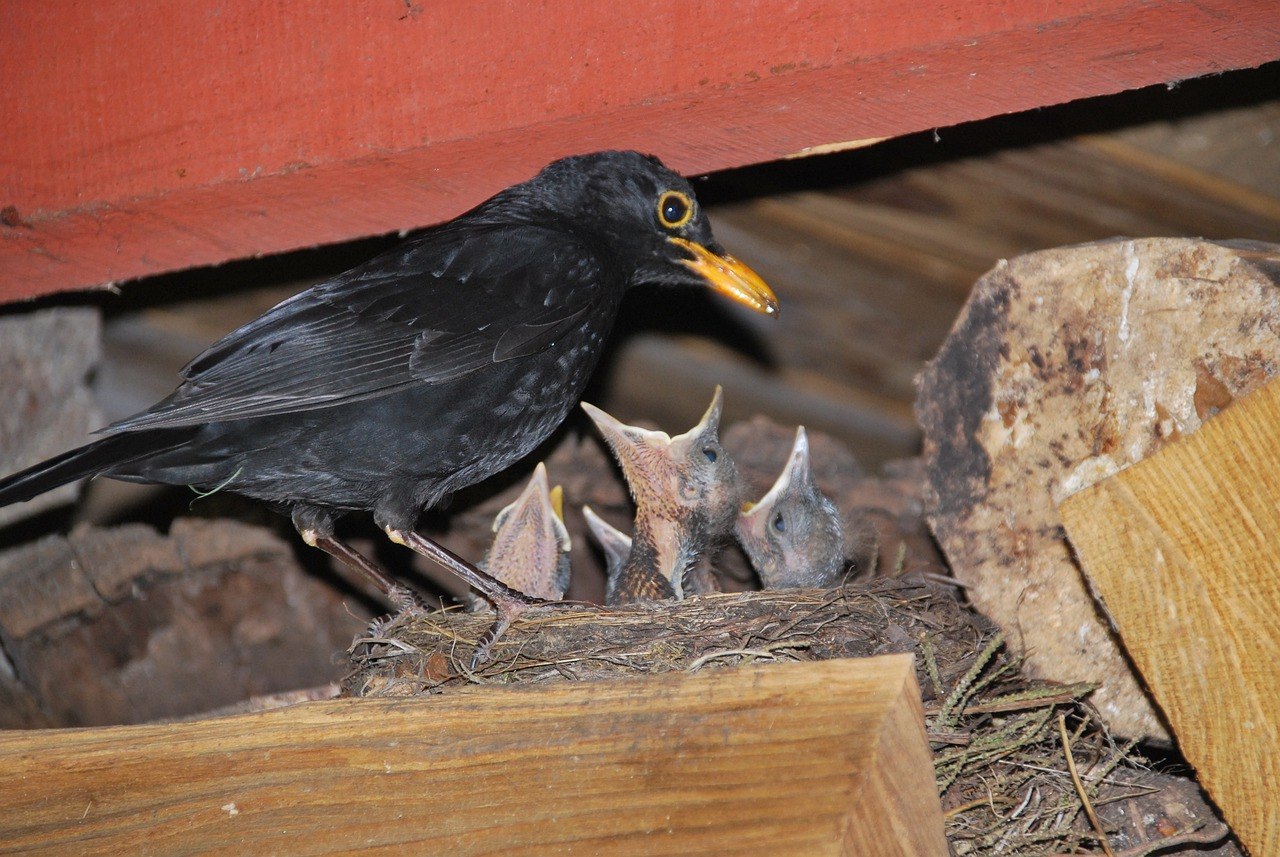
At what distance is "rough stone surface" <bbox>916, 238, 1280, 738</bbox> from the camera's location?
2.65 m

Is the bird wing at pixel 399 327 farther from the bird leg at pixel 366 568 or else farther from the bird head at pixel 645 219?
the bird leg at pixel 366 568

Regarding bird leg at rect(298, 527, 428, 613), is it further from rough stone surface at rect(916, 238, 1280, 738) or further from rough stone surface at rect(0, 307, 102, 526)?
rough stone surface at rect(916, 238, 1280, 738)

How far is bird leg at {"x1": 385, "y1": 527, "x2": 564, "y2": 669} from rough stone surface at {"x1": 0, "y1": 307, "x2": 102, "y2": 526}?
130 centimetres

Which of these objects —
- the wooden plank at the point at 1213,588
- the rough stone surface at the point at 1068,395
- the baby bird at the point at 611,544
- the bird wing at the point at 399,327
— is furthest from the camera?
the baby bird at the point at 611,544

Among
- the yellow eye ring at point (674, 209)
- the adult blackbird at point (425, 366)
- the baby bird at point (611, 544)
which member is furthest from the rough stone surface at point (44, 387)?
the yellow eye ring at point (674, 209)

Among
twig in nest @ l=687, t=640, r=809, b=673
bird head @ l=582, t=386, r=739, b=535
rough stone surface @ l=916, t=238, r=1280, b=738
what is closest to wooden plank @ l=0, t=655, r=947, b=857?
twig in nest @ l=687, t=640, r=809, b=673

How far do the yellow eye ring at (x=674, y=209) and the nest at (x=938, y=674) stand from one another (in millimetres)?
1152

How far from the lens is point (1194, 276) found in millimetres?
2703

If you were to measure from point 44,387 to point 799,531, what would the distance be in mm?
2514

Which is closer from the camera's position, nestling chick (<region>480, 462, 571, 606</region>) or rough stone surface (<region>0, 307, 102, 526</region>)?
rough stone surface (<region>0, 307, 102, 526</region>)

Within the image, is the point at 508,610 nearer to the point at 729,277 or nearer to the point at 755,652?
the point at 755,652

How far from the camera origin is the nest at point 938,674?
2643mm

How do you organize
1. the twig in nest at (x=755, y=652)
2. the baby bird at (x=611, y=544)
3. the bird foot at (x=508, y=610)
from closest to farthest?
the twig in nest at (x=755, y=652), the bird foot at (x=508, y=610), the baby bird at (x=611, y=544)

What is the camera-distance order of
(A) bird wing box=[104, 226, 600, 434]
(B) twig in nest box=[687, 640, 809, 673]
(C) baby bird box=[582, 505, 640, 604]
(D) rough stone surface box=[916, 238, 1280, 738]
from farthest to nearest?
(C) baby bird box=[582, 505, 640, 604] < (A) bird wing box=[104, 226, 600, 434] < (D) rough stone surface box=[916, 238, 1280, 738] < (B) twig in nest box=[687, 640, 809, 673]
